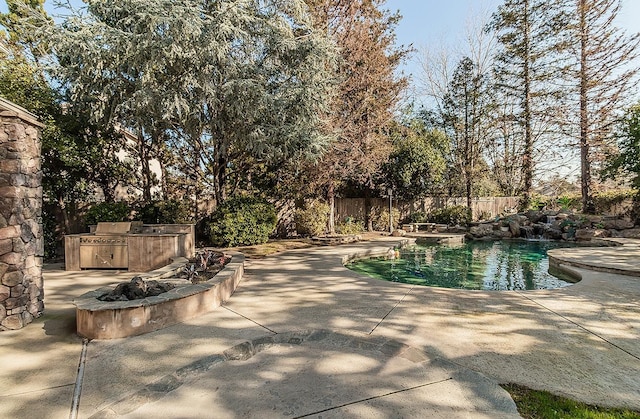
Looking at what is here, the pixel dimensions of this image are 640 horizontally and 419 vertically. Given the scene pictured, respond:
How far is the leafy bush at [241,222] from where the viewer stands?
913 centimetres

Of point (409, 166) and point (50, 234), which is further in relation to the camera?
point (409, 166)

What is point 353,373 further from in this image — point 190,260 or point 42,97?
point 42,97

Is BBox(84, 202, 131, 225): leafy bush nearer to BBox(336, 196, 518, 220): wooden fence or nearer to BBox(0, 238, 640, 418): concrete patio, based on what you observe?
BBox(0, 238, 640, 418): concrete patio

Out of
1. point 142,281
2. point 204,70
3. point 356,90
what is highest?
point 356,90

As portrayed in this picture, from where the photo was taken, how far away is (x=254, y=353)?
2832 mm

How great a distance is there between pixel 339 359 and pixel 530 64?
1887 cm

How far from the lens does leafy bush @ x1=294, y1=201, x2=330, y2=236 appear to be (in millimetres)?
11430

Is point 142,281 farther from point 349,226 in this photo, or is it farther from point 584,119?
point 584,119

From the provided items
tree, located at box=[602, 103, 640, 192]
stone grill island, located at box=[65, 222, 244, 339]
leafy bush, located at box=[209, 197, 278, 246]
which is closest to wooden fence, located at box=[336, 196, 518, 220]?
leafy bush, located at box=[209, 197, 278, 246]

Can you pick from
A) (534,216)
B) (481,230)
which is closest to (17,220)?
(481,230)

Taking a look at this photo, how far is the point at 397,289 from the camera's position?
195 inches

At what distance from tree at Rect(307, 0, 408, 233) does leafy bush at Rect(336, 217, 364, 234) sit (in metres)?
0.92

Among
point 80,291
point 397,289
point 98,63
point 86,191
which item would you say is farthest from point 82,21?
point 397,289

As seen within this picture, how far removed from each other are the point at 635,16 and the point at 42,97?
21571mm
